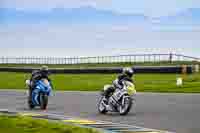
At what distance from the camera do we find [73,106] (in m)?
25.5

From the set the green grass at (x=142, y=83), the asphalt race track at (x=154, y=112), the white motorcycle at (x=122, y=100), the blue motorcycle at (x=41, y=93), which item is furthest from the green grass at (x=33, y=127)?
the green grass at (x=142, y=83)

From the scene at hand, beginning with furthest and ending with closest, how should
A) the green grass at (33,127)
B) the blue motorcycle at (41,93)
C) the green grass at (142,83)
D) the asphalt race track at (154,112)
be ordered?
the green grass at (142,83), the blue motorcycle at (41,93), the asphalt race track at (154,112), the green grass at (33,127)

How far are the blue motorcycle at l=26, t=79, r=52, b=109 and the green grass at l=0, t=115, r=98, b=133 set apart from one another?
5.74 metres

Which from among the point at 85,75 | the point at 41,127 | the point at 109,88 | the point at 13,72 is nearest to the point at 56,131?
the point at 41,127

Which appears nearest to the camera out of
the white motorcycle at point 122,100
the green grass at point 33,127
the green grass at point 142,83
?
the green grass at point 33,127

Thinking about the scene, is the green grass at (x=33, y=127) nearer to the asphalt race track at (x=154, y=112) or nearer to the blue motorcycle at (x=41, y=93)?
the asphalt race track at (x=154, y=112)

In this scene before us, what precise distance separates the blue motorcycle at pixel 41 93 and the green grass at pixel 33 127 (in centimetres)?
574

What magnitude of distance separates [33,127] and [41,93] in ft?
25.2

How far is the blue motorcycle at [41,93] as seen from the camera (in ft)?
78.2

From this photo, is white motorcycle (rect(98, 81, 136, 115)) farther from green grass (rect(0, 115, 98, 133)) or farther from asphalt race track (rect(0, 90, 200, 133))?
green grass (rect(0, 115, 98, 133))

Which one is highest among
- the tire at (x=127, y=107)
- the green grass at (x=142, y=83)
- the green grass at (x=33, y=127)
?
the green grass at (x=142, y=83)

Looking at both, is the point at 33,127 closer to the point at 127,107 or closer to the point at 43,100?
the point at 127,107

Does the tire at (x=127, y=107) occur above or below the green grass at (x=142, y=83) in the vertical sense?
below

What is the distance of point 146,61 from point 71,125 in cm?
5787
